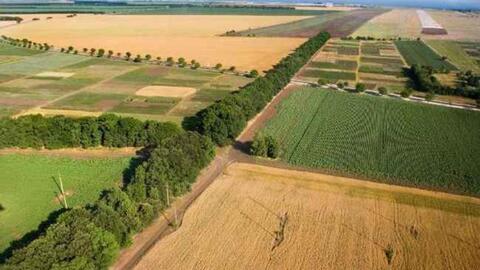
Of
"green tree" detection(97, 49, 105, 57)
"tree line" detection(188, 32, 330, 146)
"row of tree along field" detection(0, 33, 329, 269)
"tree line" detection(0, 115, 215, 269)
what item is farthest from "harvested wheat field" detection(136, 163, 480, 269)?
"green tree" detection(97, 49, 105, 57)

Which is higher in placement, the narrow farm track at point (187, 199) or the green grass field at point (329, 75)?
the green grass field at point (329, 75)

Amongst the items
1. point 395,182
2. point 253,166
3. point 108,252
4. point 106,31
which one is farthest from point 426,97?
point 106,31

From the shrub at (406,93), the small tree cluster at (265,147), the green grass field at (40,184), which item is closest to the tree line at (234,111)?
the small tree cluster at (265,147)

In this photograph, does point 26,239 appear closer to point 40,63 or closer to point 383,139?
point 383,139

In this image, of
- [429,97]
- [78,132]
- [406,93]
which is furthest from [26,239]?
[429,97]

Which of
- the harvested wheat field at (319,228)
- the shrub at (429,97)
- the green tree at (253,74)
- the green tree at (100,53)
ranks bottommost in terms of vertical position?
the harvested wheat field at (319,228)

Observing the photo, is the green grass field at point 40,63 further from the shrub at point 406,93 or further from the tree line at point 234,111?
the shrub at point 406,93

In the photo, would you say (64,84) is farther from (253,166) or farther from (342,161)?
(342,161)

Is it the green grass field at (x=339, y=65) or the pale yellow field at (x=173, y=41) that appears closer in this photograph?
the green grass field at (x=339, y=65)
